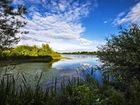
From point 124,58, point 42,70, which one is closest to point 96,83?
point 124,58

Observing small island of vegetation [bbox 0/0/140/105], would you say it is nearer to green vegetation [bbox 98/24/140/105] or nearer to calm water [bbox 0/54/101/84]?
green vegetation [bbox 98/24/140/105]

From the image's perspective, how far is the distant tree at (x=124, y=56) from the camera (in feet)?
13.9

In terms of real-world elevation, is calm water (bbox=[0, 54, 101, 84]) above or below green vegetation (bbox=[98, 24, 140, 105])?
below

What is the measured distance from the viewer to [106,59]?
516 centimetres

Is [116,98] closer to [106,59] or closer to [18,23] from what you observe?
[106,59]

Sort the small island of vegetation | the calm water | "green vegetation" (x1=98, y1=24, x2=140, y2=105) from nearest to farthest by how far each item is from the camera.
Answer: the small island of vegetation, "green vegetation" (x1=98, y1=24, x2=140, y2=105), the calm water

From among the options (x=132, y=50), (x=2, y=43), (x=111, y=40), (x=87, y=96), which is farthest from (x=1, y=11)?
(x=132, y=50)

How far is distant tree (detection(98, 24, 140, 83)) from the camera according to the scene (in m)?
4.24

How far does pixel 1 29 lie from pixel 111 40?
158 inches

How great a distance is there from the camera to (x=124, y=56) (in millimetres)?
4352

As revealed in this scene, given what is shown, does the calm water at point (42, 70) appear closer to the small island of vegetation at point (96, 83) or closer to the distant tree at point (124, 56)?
the small island of vegetation at point (96, 83)

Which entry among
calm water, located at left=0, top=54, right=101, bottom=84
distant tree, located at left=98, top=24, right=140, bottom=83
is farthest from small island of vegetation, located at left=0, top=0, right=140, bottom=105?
calm water, located at left=0, top=54, right=101, bottom=84

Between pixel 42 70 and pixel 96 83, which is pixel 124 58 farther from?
pixel 42 70

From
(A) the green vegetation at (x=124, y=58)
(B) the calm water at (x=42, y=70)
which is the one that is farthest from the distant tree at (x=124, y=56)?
(B) the calm water at (x=42, y=70)
